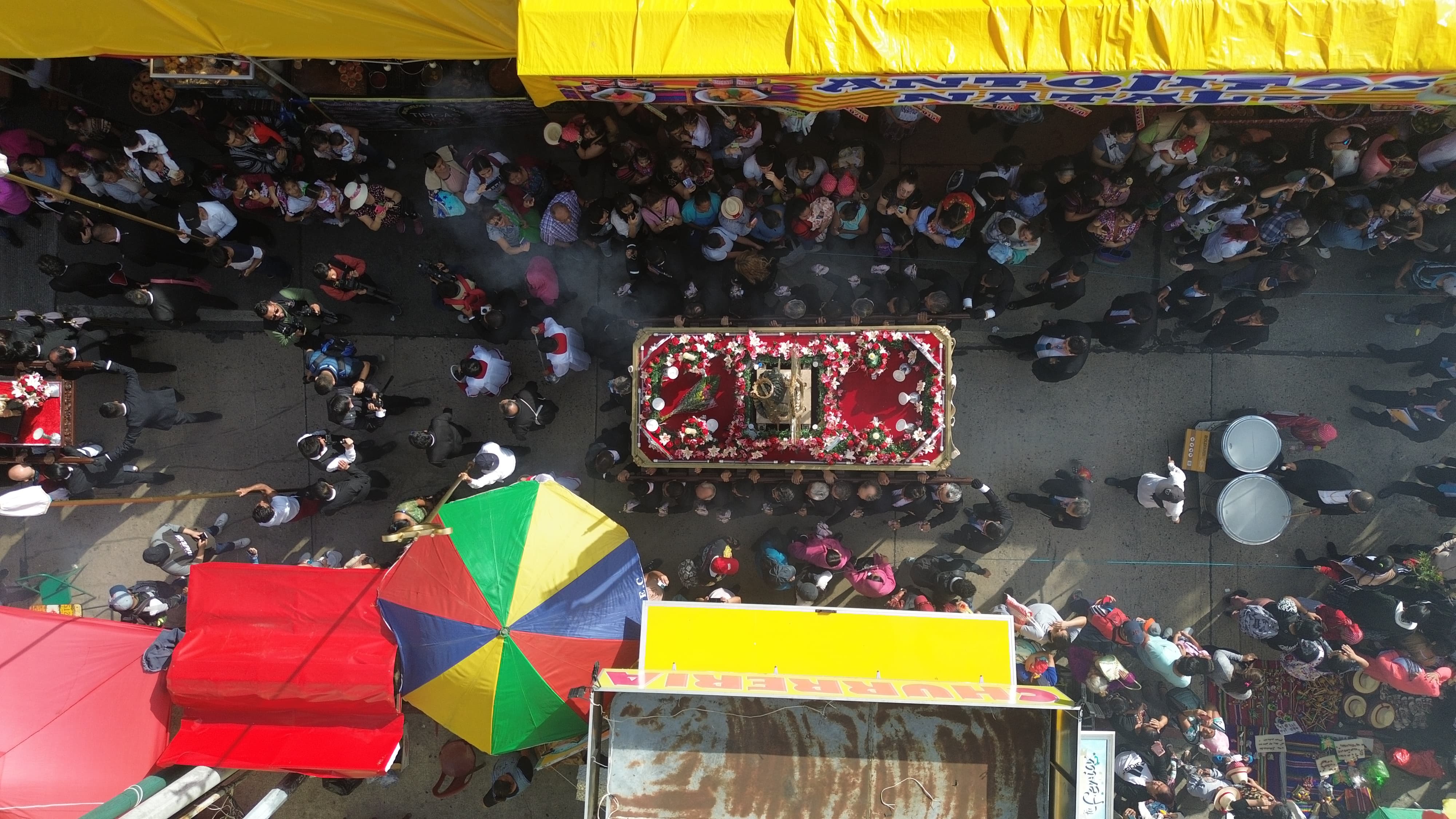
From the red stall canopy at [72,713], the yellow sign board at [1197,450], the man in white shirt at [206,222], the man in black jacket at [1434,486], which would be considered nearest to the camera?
the red stall canopy at [72,713]

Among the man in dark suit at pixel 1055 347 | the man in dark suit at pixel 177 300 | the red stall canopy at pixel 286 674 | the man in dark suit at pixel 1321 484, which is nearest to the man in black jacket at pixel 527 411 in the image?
the red stall canopy at pixel 286 674

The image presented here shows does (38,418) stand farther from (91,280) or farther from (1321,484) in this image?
(1321,484)

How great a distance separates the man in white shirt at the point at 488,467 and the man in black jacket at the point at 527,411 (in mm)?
273

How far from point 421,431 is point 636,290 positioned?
2.64 metres

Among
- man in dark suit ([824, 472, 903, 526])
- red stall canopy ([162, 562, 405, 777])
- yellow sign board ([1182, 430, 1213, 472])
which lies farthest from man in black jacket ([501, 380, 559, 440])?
yellow sign board ([1182, 430, 1213, 472])

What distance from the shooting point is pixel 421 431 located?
6988mm

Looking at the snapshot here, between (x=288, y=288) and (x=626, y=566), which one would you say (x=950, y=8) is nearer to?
(x=626, y=566)

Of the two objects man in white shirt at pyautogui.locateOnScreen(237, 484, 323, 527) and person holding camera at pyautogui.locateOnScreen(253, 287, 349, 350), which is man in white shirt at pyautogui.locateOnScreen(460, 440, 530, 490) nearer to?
man in white shirt at pyautogui.locateOnScreen(237, 484, 323, 527)

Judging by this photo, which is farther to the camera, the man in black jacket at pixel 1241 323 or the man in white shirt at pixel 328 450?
the man in black jacket at pixel 1241 323

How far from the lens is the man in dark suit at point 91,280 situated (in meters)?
7.31

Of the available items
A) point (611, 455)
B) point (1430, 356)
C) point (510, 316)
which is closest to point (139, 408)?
point (510, 316)

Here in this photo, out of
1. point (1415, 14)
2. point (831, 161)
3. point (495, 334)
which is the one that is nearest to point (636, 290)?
point (495, 334)

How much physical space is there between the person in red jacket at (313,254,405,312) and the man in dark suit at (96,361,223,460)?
1963 millimetres

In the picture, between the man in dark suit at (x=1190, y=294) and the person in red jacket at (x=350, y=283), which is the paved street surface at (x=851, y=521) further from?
the man in dark suit at (x=1190, y=294)
